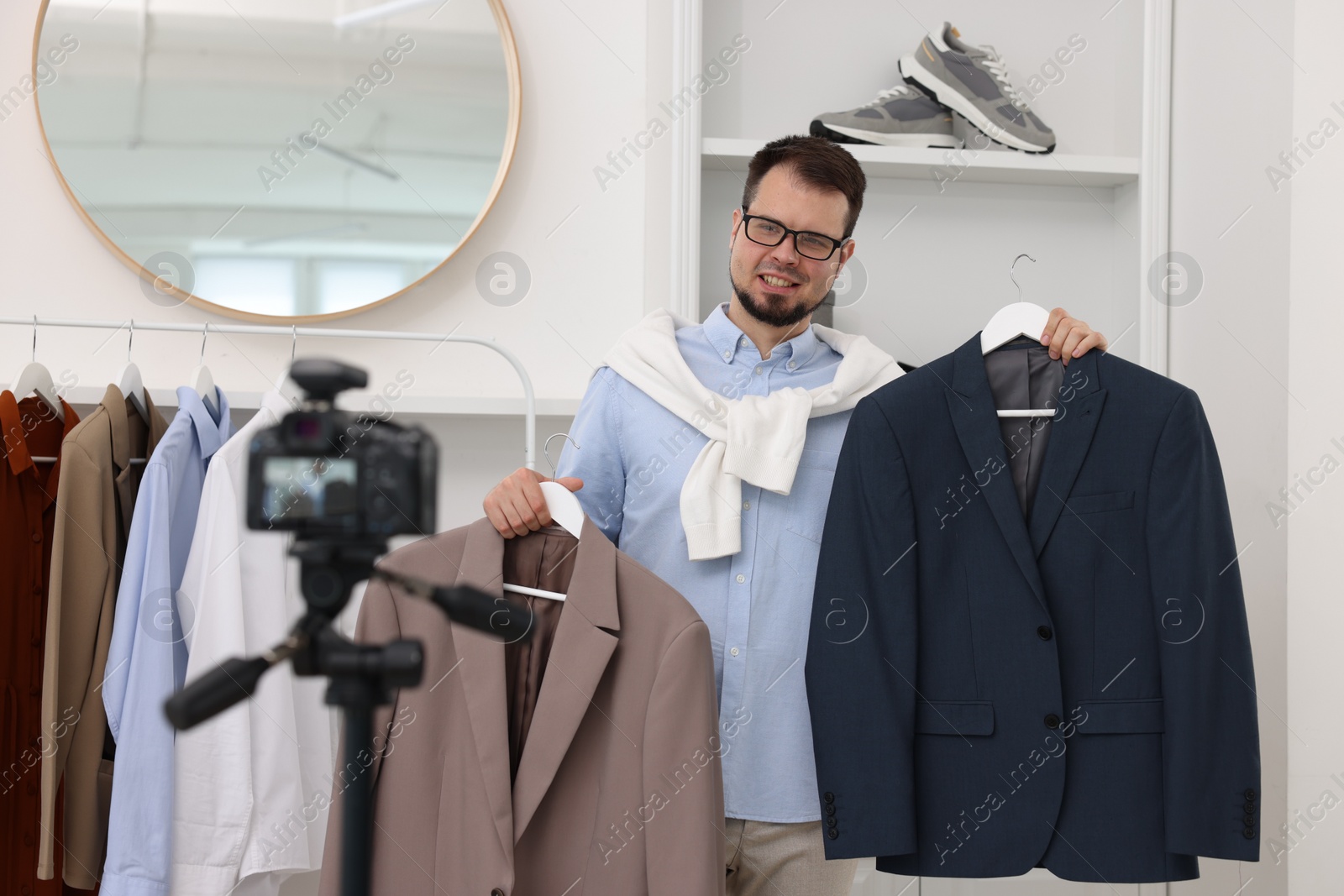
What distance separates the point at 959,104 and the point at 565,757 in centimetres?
167

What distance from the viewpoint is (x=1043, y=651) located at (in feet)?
4.73

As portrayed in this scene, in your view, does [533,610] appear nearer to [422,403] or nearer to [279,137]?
[422,403]

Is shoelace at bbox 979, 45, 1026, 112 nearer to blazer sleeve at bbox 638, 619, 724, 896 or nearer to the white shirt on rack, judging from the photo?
blazer sleeve at bbox 638, 619, 724, 896

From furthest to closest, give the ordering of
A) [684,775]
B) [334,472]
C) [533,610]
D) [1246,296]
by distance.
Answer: [1246,296]
[533,610]
[684,775]
[334,472]

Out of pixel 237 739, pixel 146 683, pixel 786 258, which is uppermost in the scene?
pixel 786 258

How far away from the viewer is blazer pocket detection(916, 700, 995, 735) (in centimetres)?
146

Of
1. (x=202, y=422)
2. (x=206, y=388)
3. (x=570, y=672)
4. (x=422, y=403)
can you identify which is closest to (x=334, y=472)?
(x=570, y=672)

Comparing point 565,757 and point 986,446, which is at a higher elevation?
point 986,446

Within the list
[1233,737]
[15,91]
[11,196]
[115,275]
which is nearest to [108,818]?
[115,275]

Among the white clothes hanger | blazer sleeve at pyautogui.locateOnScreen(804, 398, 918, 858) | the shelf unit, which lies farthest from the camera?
the shelf unit

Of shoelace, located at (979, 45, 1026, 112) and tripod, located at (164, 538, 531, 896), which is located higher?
shoelace, located at (979, 45, 1026, 112)

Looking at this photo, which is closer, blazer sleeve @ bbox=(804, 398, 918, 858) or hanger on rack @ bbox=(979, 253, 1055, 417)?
blazer sleeve @ bbox=(804, 398, 918, 858)

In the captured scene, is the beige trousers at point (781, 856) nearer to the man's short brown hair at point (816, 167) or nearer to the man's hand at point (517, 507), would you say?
the man's hand at point (517, 507)

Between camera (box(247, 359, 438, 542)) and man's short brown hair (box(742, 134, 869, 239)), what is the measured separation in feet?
3.88
